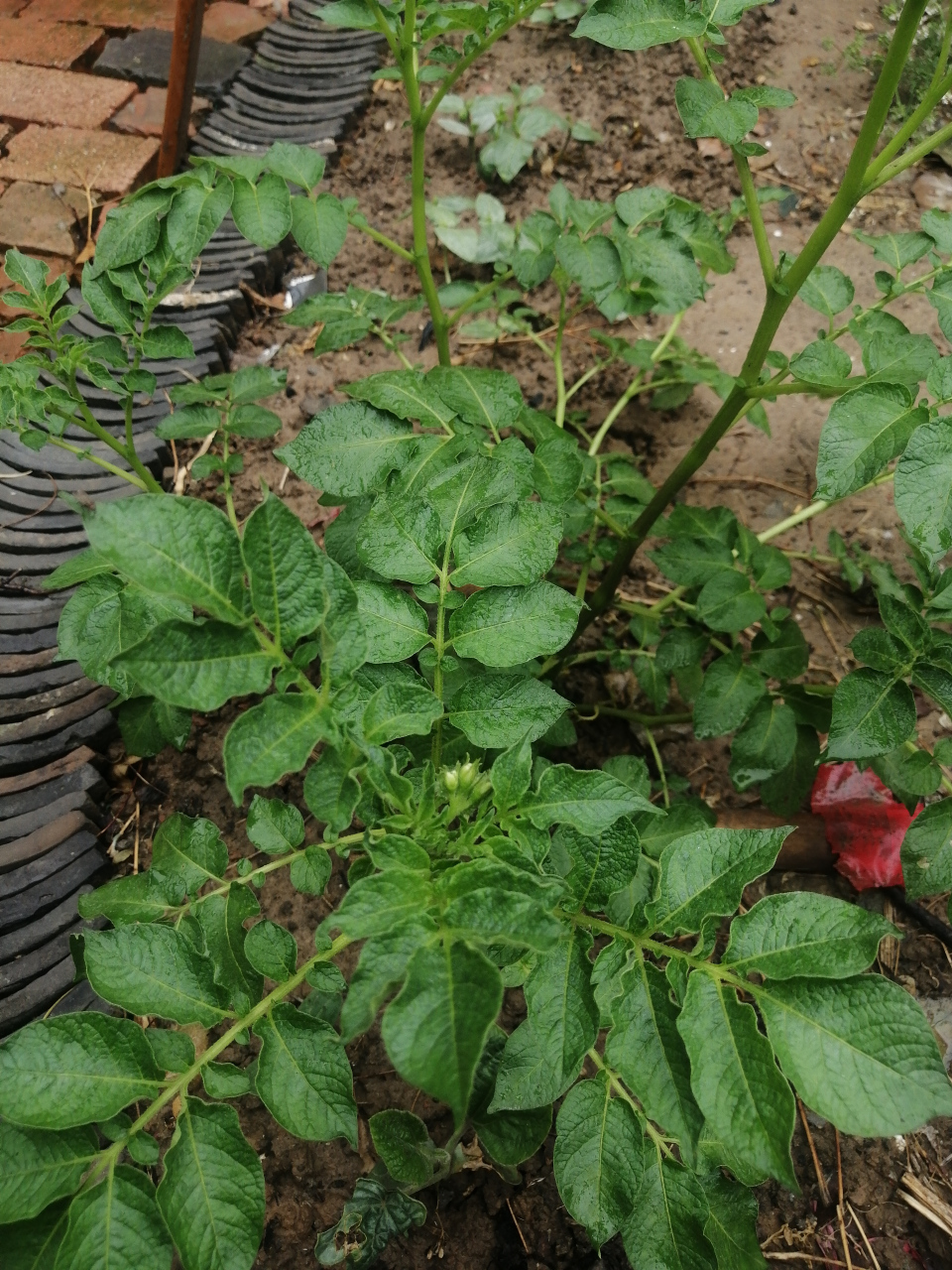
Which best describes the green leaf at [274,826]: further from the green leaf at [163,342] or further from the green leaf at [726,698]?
the green leaf at [163,342]

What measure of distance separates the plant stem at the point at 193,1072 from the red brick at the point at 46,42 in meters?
3.64

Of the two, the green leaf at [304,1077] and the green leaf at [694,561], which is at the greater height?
the green leaf at [694,561]

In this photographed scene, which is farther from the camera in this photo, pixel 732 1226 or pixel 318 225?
pixel 318 225

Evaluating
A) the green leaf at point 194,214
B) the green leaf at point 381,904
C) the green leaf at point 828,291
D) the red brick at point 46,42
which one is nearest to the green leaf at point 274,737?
the green leaf at point 381,904

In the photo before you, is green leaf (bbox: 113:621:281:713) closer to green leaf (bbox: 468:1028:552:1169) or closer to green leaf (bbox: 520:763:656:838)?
green leaf (bbox: 520:763:656:838)

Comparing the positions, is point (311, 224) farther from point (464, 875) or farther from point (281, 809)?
point (464, 875)

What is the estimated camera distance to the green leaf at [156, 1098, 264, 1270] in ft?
3.06

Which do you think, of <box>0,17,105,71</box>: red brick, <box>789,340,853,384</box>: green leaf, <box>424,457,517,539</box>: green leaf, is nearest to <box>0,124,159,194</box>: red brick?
<box>0,17,105,71</box>: red brick

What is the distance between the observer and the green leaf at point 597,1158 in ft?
3.46

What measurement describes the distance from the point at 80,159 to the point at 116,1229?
10.7 feet

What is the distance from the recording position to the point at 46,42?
3.46 m

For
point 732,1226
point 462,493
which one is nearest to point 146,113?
point 462,493

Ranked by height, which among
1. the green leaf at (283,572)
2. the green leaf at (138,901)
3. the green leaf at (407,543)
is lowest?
the green leaf at (138,901)

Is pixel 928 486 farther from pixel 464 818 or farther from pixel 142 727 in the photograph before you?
pixel 142 727
